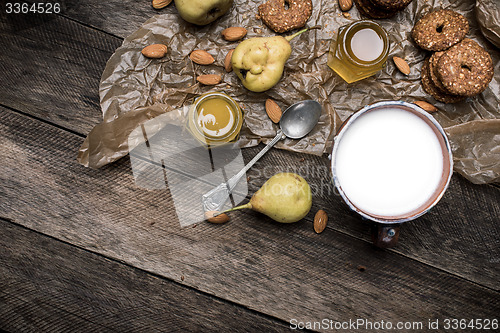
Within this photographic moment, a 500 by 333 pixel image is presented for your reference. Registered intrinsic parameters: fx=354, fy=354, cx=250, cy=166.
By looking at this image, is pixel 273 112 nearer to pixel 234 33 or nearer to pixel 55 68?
pixel 234 33

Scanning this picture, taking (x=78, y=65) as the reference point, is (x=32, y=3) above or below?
above

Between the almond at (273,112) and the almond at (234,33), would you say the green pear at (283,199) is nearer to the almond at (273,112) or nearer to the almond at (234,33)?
the almond at (273,112)

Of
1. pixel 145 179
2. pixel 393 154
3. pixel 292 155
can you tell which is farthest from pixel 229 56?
pixel 393 154

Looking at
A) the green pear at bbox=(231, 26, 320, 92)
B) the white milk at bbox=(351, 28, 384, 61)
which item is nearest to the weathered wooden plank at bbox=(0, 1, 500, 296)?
the green pear at bbox=(231, 26, 320, 92)

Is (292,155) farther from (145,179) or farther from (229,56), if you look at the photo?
(145,179)

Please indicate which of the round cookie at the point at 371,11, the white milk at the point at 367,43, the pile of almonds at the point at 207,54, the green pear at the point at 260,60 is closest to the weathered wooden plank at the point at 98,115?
the pile of almonds at the point at 207,54

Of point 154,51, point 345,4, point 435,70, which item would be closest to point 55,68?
point 154,51

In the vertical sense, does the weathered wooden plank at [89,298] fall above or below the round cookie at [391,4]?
below
